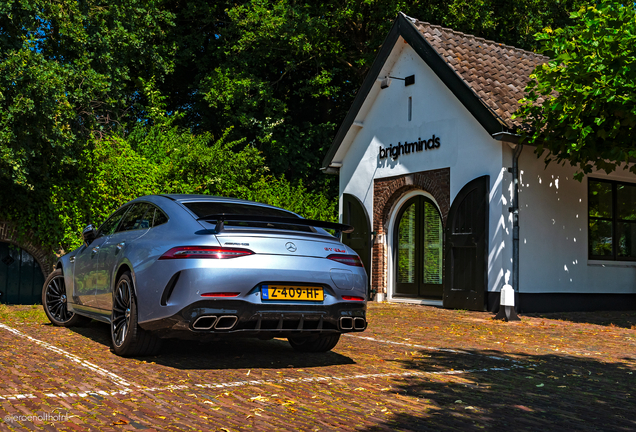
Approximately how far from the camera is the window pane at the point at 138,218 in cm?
638

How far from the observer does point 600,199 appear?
14250 millimetres

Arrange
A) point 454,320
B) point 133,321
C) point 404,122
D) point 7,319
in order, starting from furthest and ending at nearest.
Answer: point 404,122, point 454,320, point 7,319, point 133,321

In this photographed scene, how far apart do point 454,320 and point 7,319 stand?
7060 millimetres

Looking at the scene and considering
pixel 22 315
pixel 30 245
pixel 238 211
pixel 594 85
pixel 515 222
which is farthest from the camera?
pixel 30 245

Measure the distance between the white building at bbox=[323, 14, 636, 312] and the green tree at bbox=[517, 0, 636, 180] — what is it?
161 centimetres

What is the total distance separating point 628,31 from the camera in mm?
9672

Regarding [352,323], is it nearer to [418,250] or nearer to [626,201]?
[418,250]

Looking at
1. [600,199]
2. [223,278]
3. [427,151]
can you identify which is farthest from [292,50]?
[223,278]

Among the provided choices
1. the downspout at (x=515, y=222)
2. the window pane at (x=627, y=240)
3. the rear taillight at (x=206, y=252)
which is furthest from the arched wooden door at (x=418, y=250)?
the rear taillight at (x=206, y=252)

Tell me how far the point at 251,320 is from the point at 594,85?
7.37 metres

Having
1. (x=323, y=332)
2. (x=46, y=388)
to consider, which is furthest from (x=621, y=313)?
(x=46, y=388)

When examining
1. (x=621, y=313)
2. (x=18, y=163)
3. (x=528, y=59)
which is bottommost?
(x=621, y=313)

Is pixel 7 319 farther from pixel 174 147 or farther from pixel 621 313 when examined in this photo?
pixel 621 313

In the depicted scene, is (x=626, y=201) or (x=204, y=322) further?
(x=626, y=201)
